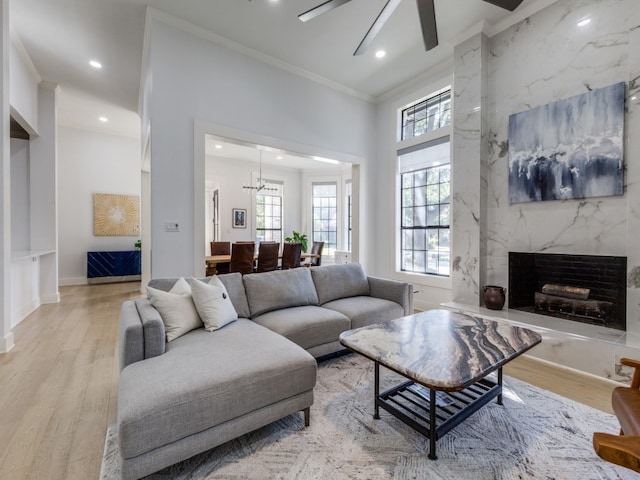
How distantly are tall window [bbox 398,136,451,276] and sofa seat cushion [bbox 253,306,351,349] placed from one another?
7.84 ft

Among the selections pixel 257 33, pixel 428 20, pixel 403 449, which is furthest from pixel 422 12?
pixel 403 449

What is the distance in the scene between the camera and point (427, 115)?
14.9 feet

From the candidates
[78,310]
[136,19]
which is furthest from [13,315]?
[136,19]

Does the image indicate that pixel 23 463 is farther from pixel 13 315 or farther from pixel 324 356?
pixel 13 315

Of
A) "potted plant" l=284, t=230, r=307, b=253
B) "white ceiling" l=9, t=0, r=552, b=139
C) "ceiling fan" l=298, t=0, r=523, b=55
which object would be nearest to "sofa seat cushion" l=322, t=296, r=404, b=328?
"ceiling fan" l=298, t=0, r=523, b=55

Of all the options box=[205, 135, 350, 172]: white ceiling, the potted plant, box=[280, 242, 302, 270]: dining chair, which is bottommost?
box=[280, 242, 302, 270]: dining chair

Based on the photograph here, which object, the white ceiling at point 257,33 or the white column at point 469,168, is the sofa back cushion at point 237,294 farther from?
the white ceiling at point 257,33

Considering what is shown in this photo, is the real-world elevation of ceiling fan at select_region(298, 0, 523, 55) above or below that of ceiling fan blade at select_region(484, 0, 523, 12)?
Answer: above

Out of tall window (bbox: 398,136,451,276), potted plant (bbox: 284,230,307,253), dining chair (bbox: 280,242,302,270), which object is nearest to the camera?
tall window (bbox: 398,136,451,276)

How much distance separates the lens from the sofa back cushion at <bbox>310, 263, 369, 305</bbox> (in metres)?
3.19

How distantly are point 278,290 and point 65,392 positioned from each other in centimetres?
177

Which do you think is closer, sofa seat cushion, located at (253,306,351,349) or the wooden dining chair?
the wooden dining chair

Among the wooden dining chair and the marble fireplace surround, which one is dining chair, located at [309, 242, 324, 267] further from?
the wooden dining chair

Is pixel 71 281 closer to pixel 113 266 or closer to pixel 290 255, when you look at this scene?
pixel 113 266
